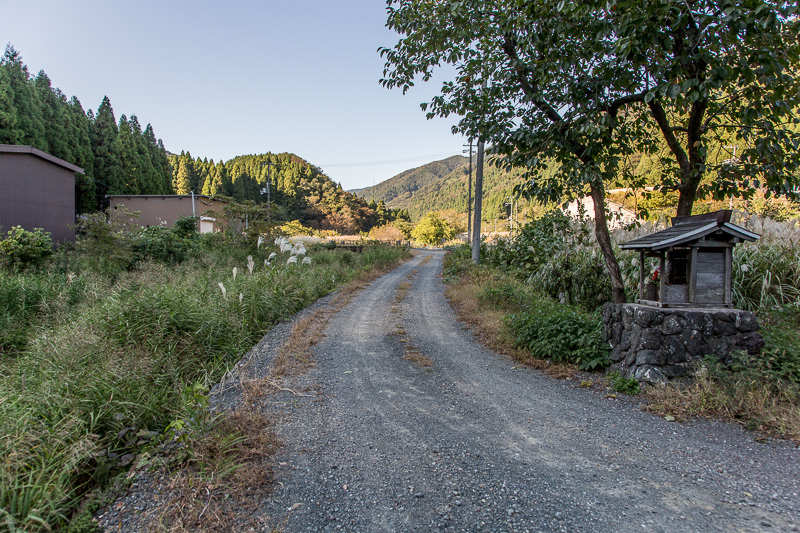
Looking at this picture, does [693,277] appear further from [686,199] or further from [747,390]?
[686,199]

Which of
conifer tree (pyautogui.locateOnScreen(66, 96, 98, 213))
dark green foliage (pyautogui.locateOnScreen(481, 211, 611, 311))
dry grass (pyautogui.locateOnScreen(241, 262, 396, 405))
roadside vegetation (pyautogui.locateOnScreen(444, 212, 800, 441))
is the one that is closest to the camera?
roadside vegetation (pyautogui.locateOnScreen(444, 212, 800, 441))

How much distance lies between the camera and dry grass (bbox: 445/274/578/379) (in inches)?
194

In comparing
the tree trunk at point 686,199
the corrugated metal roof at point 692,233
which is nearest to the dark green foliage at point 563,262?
the tree trunk at point 686,199

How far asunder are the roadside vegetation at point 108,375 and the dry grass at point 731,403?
371 cm

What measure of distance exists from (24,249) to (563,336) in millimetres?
14780

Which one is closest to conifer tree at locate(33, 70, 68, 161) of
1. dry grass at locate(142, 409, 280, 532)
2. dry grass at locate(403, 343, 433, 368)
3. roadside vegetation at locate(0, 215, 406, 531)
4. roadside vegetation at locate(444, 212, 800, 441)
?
roadside vegetation at locate(0, 215, 406, 531)

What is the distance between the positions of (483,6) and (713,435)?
224 inches

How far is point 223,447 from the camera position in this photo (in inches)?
→ 111

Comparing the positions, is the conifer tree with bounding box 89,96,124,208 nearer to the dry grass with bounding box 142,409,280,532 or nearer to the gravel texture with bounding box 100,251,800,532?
the gravel texture with bounding box 100,251,800,532

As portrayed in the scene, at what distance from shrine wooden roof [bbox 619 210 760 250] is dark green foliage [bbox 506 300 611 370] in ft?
4.39

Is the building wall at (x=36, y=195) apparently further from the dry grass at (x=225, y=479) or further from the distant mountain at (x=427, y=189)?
the distant mountain at (x=427, y=189)

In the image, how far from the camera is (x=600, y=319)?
5391mm

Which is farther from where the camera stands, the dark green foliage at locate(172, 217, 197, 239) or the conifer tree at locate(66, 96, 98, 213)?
the conifer tree at locate(66, 96, 98, 213)

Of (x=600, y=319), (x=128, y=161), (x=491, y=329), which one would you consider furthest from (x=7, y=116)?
(x=600, y=319)
